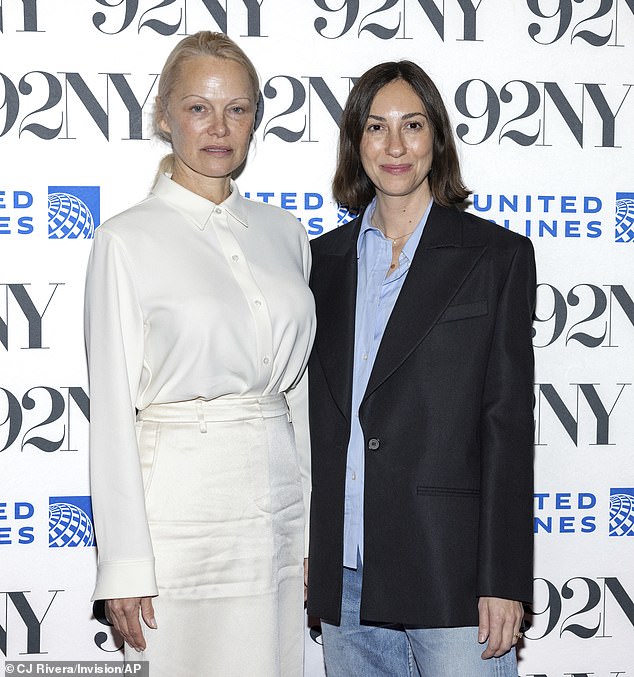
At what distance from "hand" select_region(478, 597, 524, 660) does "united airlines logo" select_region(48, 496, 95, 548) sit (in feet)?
3.95

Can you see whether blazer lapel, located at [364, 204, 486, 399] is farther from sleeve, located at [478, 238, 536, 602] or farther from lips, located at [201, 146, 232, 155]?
lips, located at [201, 146, 232, 155]

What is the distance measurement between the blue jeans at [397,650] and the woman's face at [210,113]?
97cm

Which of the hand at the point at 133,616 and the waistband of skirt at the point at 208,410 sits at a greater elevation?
the waistband of skirt at the point at 208,410

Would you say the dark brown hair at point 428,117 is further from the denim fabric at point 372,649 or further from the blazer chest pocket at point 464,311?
the denim fabric at point 372,649

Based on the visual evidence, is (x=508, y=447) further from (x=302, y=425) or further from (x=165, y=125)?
(x=165, y=125)

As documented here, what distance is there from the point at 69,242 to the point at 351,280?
896 millimetres

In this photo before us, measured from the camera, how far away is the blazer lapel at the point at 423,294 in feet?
6.02

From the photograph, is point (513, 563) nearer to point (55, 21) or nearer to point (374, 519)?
point (374, 519)

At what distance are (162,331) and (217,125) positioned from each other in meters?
0.48

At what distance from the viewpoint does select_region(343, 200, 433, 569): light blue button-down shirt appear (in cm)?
192

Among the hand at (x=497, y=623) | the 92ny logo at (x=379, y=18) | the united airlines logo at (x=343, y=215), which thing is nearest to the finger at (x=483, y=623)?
the hand at (x=497, y=623)

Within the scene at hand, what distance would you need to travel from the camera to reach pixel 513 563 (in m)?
1.82

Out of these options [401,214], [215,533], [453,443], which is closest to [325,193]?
[401,214]

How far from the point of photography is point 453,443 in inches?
71.9
